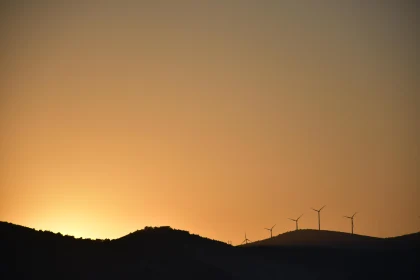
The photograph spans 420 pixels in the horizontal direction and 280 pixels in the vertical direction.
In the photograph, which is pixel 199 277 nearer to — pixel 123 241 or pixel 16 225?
pixel 123 241

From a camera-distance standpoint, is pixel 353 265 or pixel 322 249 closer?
pixel 353 265

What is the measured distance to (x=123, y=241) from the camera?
148m


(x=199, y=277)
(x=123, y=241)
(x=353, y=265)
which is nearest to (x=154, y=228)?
(x=123, y=241)

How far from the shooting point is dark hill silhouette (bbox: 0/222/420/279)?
127 meters

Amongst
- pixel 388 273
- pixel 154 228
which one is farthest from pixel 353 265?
pixel 154 228

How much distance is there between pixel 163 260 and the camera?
460 ft

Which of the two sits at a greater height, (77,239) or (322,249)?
(322,249)

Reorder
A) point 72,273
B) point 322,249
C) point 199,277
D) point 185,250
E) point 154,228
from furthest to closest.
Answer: point 322,249, point 154,228, point 185,250, point 199,277, point 72,273

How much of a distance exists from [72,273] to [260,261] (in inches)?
1720

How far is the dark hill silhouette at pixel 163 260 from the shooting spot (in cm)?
12731

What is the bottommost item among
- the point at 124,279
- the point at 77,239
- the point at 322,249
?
the point at 124,279

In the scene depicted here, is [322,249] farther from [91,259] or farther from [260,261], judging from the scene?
[91,259]

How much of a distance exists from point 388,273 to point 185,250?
46.7 meters

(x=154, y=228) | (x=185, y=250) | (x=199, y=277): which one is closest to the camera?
(x=199, y=277)
